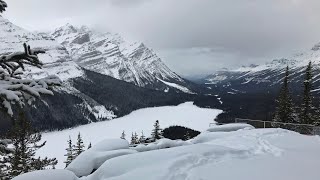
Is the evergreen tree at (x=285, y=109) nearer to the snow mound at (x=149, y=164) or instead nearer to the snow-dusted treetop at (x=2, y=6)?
the snow mound at (x=149, y=164)

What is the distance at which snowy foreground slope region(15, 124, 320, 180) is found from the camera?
11001mm

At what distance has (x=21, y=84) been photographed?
595 cm

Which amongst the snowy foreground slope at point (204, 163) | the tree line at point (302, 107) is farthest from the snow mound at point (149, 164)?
the tree line at point (302, 107)

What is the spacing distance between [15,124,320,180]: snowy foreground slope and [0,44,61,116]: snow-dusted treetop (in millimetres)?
4216

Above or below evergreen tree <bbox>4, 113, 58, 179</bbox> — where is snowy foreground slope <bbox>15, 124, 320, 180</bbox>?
above

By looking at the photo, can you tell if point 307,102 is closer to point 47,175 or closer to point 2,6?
point 47,175

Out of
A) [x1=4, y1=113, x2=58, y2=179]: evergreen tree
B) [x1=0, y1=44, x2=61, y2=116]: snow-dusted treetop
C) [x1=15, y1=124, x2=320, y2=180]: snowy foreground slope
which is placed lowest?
[x1=4, y1=113, x2=58, y2=179]: evergreen tree

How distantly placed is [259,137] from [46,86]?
16.5 m

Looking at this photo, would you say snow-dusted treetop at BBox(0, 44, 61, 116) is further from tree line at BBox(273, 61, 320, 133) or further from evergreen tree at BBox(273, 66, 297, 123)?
evergreen tree at BBox(273, 66, 297, 123)

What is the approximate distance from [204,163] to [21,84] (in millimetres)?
8377

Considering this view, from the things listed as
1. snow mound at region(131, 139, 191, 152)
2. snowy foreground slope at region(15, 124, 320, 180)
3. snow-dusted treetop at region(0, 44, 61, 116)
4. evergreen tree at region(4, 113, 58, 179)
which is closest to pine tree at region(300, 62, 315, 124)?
snowy foreground slope at region(15, 124, 320, 180)

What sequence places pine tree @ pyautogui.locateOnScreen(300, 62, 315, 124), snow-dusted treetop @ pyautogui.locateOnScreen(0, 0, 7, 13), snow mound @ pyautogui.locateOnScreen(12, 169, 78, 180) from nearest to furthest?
snow-dusted treetop @ pyautogui.locateOnScreen(0, 0, 7, 13), snow mound @ pyautogui.locateOnScreen(12, 169, 78, 180), pine tree @ pyautogui.locateOnScreen(300, 62, 315, 124)

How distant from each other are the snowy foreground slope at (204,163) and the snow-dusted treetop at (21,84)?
422 cm

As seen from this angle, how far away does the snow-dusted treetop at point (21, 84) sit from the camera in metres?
5.66
